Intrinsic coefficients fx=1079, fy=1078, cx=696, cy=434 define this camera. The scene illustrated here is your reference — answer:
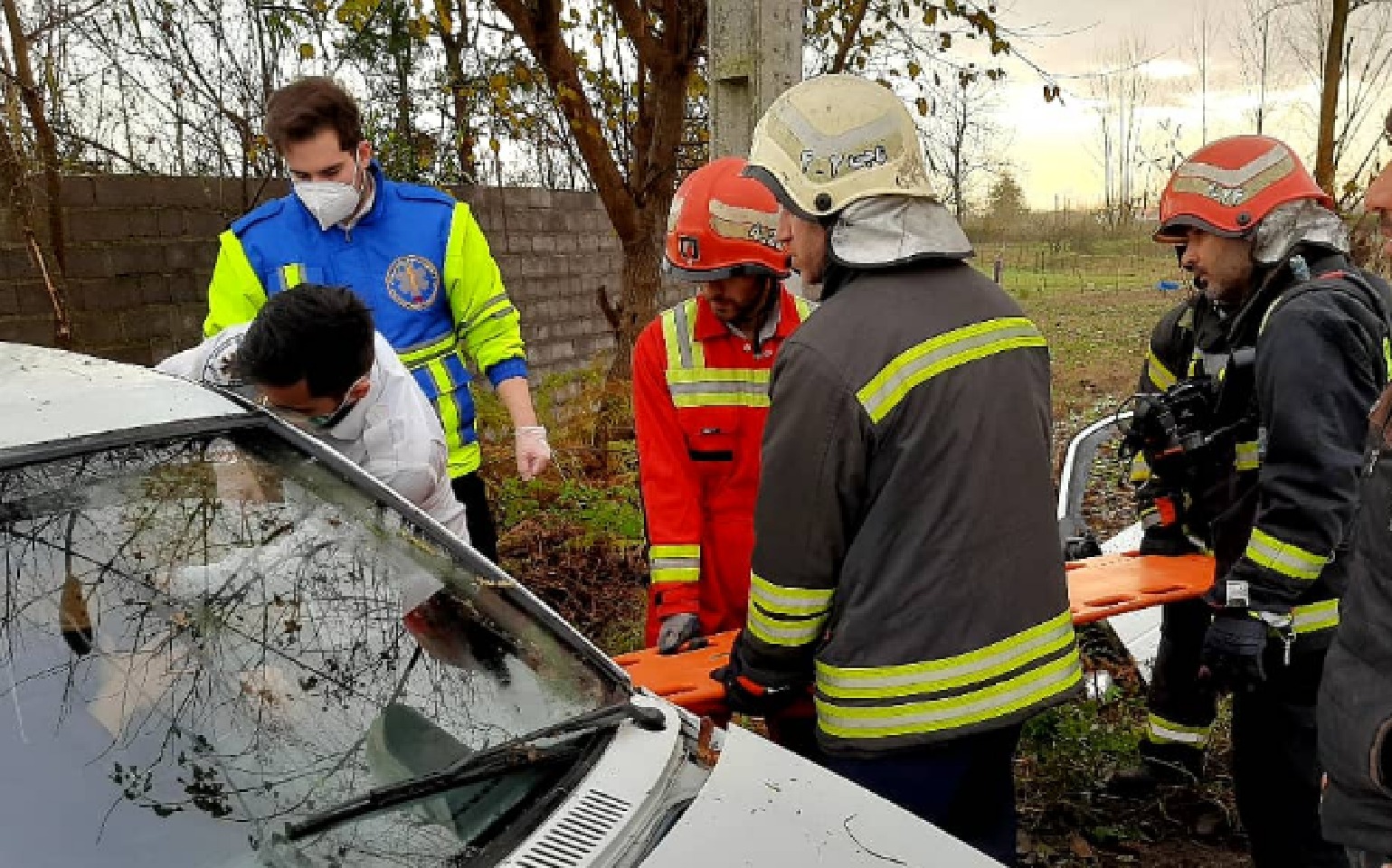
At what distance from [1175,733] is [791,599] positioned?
81.2 inches

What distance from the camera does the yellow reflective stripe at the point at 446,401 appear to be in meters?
3.06

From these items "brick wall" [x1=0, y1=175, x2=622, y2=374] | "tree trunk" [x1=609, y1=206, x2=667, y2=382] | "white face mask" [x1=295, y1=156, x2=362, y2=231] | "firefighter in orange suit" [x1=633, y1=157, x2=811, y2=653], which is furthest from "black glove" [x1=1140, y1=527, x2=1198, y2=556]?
"brick wall" [x1=0, y1=175, x2=622, y2=374]

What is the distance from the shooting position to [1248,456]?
2820 mm

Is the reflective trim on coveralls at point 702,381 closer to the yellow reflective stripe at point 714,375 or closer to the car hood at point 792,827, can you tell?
the yellow reflective stripe at point 714,375

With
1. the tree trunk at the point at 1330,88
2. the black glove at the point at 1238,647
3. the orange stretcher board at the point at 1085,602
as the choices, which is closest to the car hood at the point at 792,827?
the orange stretcher board at the point at 1085,602

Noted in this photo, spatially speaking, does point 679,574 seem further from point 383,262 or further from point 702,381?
point 383,262

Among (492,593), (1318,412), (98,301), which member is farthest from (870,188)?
(98,301)

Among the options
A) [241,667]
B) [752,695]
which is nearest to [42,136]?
[241,667]

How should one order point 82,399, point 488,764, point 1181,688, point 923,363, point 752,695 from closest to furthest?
point 488,764
point 923,363
point 82,399
point 752,695
point 1181,688

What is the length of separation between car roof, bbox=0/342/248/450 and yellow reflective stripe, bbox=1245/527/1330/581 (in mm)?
2200

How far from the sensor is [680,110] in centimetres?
662

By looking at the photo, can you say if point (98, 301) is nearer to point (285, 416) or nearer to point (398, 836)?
point (285, 416)

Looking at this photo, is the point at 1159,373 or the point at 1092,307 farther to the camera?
the point at 1092,307

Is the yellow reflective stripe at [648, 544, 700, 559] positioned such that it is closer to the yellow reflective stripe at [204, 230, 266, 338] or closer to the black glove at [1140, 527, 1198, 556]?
the yellow reflective stripe at [204, 230, 266, 338]
